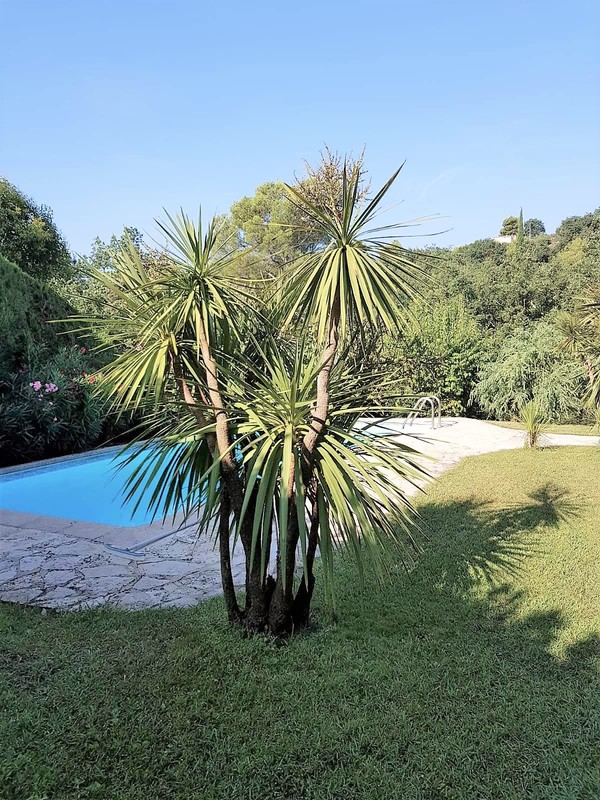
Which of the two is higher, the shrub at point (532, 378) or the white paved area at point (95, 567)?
the shrub at point (532, 378)

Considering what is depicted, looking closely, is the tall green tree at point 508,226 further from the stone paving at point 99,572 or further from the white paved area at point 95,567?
the stone paving at point 99,572

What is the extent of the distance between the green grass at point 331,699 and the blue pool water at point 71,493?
3.63 m

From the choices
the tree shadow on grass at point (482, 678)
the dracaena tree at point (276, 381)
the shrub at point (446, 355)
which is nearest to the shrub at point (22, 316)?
the dracaena tree at point (276, 381)

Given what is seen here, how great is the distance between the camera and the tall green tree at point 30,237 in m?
21.8

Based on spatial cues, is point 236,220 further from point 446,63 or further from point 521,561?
point 521,561

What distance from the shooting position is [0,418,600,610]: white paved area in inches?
160

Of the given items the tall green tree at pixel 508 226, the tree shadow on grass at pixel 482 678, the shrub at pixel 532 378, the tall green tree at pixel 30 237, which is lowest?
the tree shadow on grass at pixel 482 678

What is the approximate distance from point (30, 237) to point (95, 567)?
21559 millimetres

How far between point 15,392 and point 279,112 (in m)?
8.23

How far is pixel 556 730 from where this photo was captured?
2.48 meters

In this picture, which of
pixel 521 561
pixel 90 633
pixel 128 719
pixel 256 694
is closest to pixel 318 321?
pixel 256 694

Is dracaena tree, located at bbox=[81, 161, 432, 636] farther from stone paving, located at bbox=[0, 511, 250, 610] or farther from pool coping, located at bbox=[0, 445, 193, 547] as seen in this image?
pool coping, located at bbox=[0, 445, 193, 547]

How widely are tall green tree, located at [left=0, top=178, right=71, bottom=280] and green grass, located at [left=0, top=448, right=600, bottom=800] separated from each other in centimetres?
2179

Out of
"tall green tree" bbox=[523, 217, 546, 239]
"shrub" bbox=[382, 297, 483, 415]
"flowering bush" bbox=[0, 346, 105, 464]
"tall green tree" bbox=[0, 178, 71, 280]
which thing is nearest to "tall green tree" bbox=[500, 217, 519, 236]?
"tall green tree" bbox=[523, 217, 546, 239]
